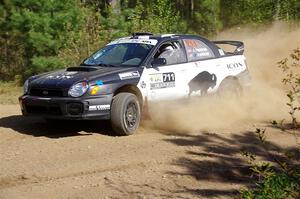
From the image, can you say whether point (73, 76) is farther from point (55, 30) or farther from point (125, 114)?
point (55, 30)

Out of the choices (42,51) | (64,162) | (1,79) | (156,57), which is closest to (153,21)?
(42,51)

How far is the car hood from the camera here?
780 cm

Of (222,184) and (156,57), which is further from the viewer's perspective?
(156,57)

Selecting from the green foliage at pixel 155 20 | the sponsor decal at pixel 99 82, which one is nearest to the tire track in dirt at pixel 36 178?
the sponsor decal at pixel 99 82

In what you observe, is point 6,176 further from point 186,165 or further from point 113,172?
point 186,165

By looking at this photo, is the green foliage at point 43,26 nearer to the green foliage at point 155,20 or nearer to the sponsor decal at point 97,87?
the green foliage at point 155,20

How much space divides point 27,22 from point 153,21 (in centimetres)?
453

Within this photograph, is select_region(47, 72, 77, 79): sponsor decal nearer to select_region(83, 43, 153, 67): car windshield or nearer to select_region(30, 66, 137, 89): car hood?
select_region(30, 66, 137, 89): car hood

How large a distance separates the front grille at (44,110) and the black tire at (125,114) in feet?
2.70

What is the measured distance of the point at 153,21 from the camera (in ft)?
58.0

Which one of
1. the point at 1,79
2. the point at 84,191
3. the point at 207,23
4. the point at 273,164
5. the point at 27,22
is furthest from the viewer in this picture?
the point at 207,23

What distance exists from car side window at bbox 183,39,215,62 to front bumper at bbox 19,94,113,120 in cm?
211

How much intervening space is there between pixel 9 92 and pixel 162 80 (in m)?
7.31

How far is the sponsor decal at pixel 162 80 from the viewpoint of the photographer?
8.53 metres
